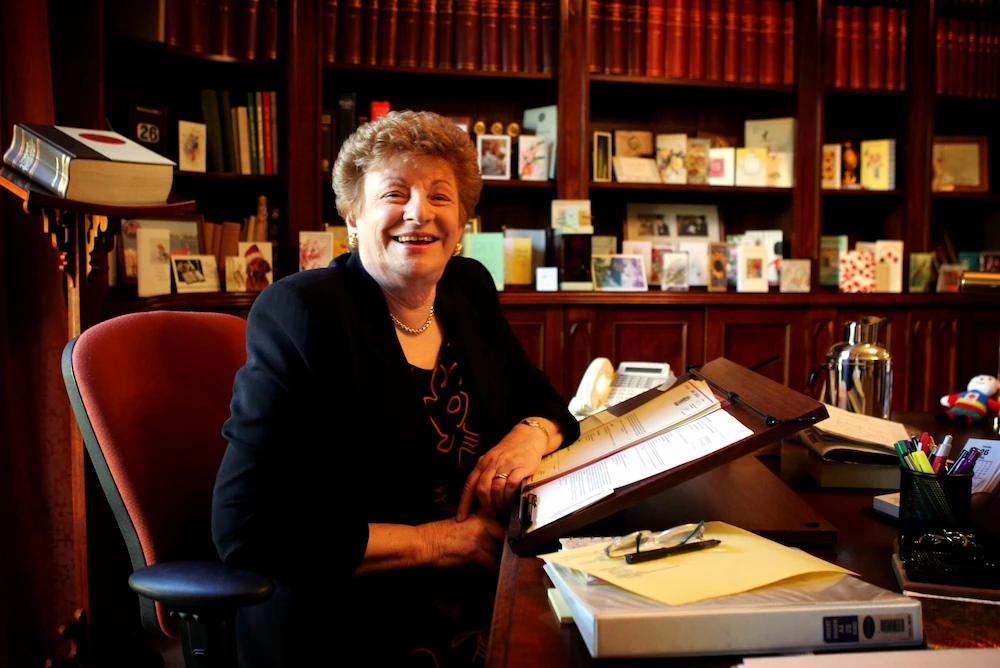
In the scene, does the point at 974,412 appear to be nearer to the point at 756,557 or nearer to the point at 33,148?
the point at 756,557

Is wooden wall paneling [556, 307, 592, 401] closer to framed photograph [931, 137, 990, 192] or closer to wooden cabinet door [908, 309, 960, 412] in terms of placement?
wooden cabinet door [908, 309, 960, 412]

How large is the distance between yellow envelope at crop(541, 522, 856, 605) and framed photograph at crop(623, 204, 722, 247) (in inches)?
118

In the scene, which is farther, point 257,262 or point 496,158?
point 496,158

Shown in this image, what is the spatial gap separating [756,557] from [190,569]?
67cm

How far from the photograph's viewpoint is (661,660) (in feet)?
2.12

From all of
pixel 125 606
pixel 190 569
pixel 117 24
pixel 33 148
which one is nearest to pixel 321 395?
pixel 190 569

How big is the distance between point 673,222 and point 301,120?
1.78 metres

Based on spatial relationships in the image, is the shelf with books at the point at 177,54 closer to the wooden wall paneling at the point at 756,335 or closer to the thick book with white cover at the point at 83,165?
the thick book with white cover at the point at 83,165

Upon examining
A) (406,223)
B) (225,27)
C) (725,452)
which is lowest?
(725,452)

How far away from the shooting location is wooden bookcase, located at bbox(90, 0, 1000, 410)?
10.4ft

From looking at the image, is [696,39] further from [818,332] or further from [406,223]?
[406,223]

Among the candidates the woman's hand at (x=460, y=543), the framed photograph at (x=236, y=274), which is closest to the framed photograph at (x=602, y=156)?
the framed photograph at (x=236, y=274)

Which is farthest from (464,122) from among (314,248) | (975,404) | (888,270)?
(975,404)

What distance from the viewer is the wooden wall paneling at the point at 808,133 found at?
3.47 meters
